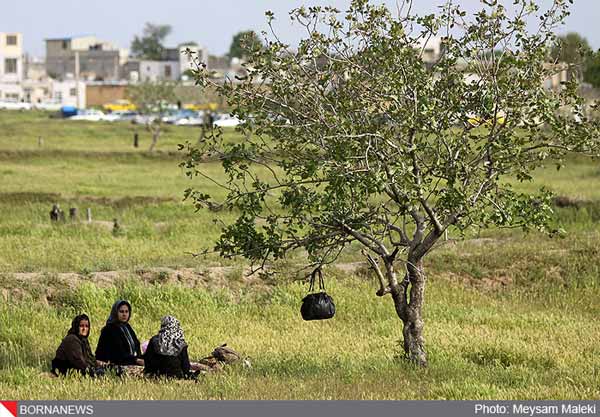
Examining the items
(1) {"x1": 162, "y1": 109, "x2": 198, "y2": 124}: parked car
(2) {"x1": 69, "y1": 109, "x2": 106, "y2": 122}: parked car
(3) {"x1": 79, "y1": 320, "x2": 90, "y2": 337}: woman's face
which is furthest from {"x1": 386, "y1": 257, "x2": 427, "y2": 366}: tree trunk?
(2) {"x1": 69, "y1": 109, "x2": 106, "y2": 122}: parked car

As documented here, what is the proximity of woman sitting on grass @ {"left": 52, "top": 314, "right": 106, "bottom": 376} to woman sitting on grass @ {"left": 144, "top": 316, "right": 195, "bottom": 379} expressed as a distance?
26.9 inches

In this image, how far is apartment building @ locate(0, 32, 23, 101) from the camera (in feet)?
358

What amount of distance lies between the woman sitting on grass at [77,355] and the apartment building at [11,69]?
325 ft

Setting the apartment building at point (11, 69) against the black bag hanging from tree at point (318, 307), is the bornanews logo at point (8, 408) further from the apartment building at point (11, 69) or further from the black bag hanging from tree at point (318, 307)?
the apartment building at point (11, 69)

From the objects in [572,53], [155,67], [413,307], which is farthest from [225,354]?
[155,67]

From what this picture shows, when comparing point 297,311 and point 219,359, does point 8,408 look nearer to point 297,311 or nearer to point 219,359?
point 219,359

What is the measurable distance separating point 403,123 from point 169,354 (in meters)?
3.53

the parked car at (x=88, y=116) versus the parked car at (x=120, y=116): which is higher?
the parked car at (x=88, y=116)

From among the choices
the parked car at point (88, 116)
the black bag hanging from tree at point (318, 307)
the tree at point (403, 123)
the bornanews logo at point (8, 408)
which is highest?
the tree at point (403, 123)

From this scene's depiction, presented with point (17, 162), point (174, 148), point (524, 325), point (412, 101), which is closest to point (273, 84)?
point (412, 101)

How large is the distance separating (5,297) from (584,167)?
107 feet

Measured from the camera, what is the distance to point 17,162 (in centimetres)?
4631

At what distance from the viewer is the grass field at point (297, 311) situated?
1259 centimetres

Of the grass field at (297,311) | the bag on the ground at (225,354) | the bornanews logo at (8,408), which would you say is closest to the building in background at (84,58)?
the grass field at (297,311)
